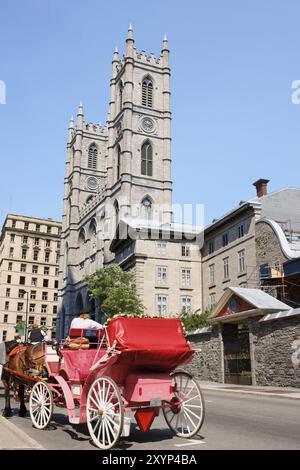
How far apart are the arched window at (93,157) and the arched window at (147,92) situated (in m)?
25.8

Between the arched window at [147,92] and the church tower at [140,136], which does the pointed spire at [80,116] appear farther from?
the arched window at [147,92]

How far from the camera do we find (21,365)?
31.9ft

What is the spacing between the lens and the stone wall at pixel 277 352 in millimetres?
21000

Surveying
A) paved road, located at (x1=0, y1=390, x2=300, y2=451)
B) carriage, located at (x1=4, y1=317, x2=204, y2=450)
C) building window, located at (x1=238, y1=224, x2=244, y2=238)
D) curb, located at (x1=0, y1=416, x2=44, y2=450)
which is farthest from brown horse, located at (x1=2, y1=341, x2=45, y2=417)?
building window, located at (x1=238, y1=224, x2=244, y2=238)

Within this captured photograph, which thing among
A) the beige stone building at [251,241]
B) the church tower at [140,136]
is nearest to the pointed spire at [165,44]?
Answer: the church tower at [140,136]

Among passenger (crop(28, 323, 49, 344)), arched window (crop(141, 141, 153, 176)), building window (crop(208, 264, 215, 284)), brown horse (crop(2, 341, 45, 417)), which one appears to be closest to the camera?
brown horse (crop(2, 341, 45, 417))

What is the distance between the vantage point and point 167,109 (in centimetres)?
7431

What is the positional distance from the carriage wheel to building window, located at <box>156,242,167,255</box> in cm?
3994

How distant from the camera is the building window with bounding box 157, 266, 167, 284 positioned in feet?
153

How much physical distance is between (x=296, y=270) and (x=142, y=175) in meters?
41.5

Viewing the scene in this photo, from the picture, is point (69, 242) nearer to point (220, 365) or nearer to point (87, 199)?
point (87, 199)

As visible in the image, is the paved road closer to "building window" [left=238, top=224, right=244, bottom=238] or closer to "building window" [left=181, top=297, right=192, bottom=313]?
"building window" [left=238, top=224, right=244, bottom=238]

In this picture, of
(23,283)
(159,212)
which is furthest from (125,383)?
(23,283)

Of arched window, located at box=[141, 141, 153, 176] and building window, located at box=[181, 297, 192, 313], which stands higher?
arched window, located at box=[141, 141, 153, 176]
